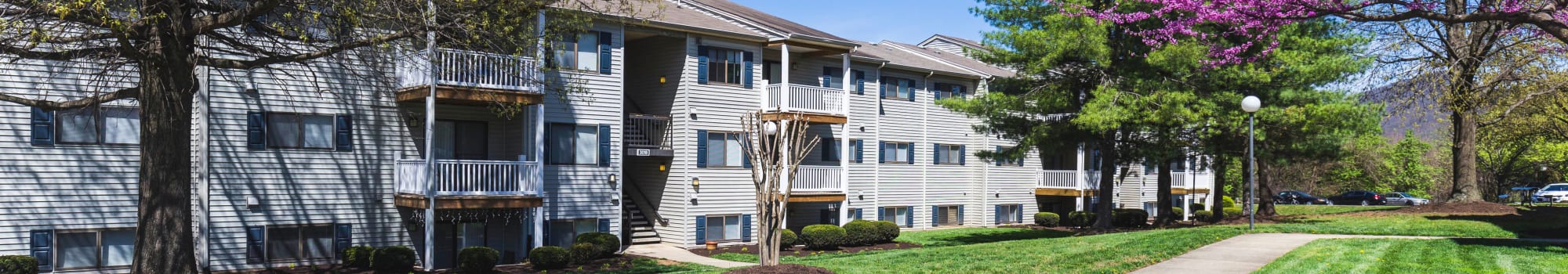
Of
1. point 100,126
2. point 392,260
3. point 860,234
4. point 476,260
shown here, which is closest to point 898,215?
point 860,234

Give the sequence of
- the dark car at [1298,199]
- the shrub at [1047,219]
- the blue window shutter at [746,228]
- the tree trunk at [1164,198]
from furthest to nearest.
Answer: the dark car at [1298,199]
the shrub at [1047,219]
the tree trunk at [1164,198]
the blue window shutter at [746,228]

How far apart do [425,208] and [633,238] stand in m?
7.02

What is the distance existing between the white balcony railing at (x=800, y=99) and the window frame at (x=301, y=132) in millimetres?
10238

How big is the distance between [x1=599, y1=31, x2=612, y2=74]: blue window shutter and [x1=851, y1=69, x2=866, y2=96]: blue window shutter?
9.93 metres

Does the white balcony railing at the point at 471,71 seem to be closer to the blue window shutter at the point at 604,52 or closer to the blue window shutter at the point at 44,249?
the blue window shutter at the point at 604,52

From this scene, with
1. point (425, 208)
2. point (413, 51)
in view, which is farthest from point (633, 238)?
point (413, 51)

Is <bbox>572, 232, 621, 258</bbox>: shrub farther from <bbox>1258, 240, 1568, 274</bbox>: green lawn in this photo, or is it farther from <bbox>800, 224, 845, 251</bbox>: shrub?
<bbox>1258, 240, 1568, 274</bbox>: green lawn

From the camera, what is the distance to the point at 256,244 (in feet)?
64.0

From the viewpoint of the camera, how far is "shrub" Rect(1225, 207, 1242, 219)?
131 feet

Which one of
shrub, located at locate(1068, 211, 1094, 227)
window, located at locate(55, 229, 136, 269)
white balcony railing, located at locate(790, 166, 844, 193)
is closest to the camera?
window, located at locate(55, 229, 136, 269)

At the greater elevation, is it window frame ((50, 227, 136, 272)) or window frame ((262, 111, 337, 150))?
window frame ((262, 111, 337, 150))

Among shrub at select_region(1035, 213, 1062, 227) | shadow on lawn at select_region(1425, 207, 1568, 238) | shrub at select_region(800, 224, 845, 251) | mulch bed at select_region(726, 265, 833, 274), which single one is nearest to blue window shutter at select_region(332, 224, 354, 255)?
mulch bed at select_region(726, 265, 833, 274)

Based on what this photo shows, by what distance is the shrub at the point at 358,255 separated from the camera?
1995cm

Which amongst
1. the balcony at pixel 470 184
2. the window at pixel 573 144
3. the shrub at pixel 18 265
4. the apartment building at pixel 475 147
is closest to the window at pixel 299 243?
the apartment building at pixel 475 147
